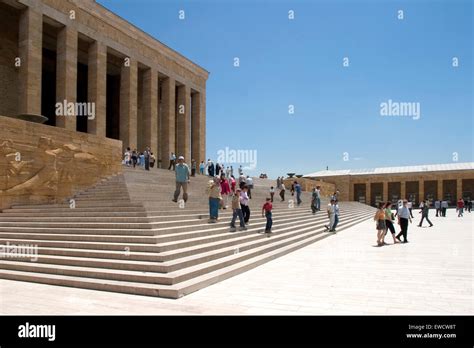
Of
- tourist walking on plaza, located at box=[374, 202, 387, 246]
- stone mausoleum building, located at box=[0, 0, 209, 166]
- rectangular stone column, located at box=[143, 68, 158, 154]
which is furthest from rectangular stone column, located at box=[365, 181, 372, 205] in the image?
tourist walking on plaza, located at box=[374, 202, 387, 246]

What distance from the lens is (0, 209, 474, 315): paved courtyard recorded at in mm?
5305

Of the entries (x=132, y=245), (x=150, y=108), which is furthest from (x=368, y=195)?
(x=132, y=245)

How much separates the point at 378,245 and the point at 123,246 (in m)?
8.53

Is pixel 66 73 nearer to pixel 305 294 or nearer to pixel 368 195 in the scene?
pixel 305 294

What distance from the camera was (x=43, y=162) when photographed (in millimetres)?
13156

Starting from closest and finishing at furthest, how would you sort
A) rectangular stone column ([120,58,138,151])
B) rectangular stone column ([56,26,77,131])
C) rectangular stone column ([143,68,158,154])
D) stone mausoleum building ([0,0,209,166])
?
stone mausoleum building ([0,0,209,166]) → rectangular stone column ([56,26,77,131]) → rectangular stone column ([120,58,138,151]) → rectangular stone column ([143,68,158,154])

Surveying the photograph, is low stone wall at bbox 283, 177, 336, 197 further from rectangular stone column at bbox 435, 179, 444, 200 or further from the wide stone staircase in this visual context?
the wide stone staircase

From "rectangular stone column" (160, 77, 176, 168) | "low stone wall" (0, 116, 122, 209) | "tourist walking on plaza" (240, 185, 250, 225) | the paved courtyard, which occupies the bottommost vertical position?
the paved courtyard

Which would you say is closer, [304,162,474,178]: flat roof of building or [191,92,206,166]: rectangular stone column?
[191,92,206,166]: rectangular stone column

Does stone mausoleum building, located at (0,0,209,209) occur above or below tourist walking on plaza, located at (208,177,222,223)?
above

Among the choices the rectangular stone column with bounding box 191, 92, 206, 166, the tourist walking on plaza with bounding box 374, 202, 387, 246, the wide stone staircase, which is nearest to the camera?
the wide stone staircase

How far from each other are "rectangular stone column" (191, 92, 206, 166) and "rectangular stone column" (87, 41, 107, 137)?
1151cm

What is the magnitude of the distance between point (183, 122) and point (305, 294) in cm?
2845

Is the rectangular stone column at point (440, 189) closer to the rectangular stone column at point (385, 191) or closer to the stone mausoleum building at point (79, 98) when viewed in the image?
the rectangular stone column at point (385, 191)
